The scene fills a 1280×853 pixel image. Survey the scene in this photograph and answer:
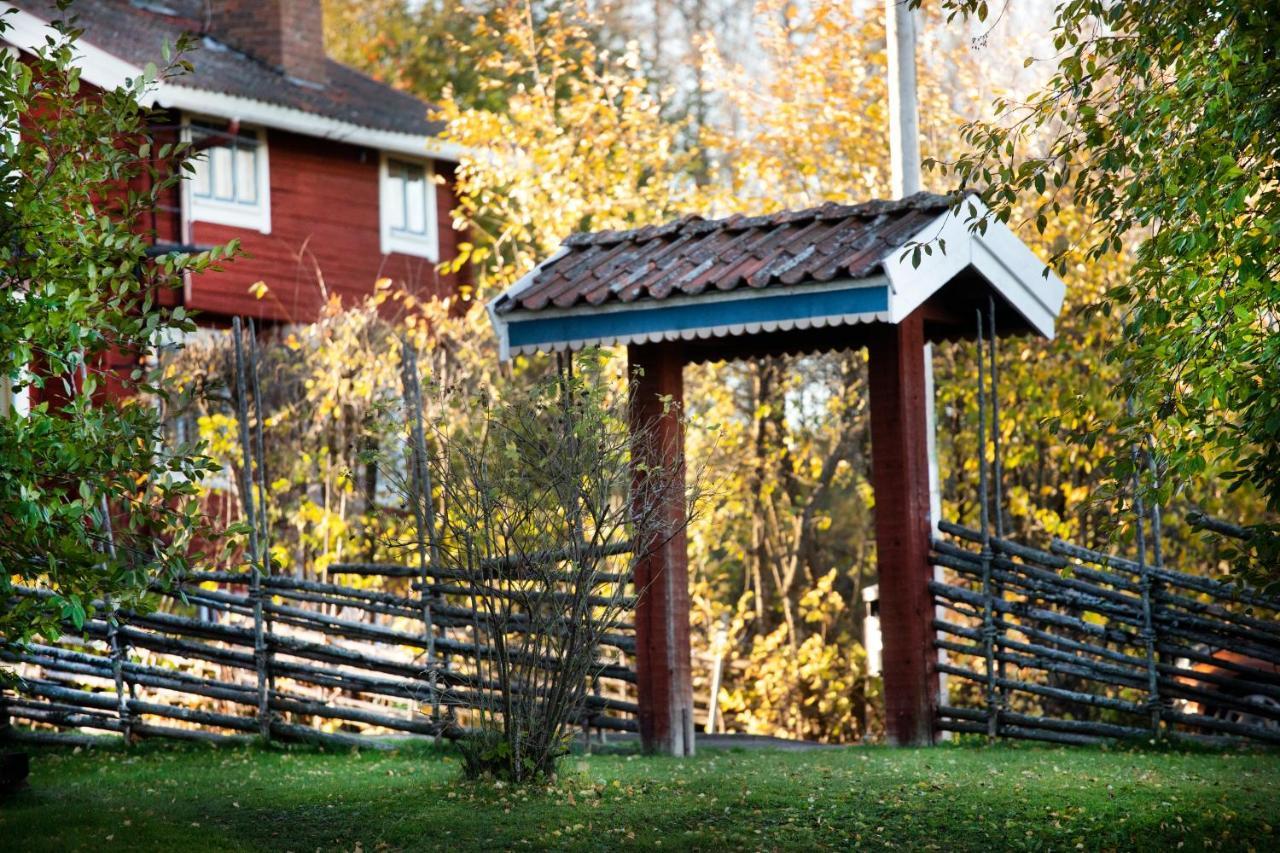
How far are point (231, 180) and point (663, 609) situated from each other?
37.8 ft

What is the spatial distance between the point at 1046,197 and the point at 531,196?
5112 mm

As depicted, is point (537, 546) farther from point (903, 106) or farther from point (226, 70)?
point (226, 70)

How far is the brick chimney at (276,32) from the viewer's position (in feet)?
69.1

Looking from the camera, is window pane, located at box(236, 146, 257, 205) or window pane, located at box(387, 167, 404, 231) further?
window pane, located at box(387, 167, 404, 231)

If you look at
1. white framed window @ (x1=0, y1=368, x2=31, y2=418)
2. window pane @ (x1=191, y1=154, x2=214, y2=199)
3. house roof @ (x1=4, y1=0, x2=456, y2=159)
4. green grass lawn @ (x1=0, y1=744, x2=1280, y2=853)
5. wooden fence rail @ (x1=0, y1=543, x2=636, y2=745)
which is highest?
house roof @ (x1=4, y1=0, x2=456, y2=159)

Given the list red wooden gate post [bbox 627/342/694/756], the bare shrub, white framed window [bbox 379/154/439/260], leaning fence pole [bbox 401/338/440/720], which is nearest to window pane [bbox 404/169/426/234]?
white framed window [bbox 379/154/439/260]

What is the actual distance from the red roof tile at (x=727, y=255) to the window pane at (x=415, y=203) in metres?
11.6

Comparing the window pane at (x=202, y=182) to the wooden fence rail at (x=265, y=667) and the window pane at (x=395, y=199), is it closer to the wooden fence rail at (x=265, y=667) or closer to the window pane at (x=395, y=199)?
the window pane at (x=395, y=199)

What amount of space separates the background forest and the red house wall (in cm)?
225

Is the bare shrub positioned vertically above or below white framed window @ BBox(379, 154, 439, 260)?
below

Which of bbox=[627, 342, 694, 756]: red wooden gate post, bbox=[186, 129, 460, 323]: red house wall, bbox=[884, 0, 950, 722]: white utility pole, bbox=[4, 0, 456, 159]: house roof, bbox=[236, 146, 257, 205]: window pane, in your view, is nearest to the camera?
bbox=[627, 342, 694, 756]: red wooden gate post

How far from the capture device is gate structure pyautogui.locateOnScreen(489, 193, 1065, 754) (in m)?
9.45

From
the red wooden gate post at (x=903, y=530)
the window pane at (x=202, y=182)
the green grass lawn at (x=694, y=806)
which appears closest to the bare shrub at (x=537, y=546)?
the green grass lawn at (x=694, y=806)

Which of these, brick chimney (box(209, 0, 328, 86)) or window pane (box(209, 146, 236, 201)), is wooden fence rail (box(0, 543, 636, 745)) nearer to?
window pane (box(209, 146, 236, 201))
